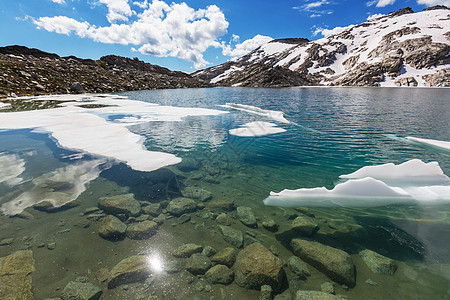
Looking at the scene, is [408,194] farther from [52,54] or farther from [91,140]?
[52,54]

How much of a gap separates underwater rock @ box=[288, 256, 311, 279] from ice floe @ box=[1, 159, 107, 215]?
9139 mm

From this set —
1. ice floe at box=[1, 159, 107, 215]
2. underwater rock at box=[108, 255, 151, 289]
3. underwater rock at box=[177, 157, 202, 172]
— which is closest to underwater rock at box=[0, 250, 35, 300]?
underwater rock at box=[108, 255, 151, 289]

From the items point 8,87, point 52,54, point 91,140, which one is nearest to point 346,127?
point 91,140

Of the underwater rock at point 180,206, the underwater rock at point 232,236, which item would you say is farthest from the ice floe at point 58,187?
the underwater rock at point 232,236

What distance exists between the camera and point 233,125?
24.1m

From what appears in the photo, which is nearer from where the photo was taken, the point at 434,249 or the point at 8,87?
the point at 434,249

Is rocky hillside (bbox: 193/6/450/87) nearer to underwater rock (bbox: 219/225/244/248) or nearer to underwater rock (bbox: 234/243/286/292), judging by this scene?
underwater rock (bbox: 219/225/244/248)

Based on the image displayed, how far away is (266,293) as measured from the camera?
495 centimetres

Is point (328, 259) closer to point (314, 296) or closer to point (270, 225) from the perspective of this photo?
point (314, 296)

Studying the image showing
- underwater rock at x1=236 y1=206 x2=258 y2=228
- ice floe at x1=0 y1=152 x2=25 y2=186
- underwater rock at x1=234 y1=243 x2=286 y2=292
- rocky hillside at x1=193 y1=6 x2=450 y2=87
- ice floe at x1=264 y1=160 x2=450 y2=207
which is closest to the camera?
underwater rock at x1=234 y1=243 x2=286 y2=292

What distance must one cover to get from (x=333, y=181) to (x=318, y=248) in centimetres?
518

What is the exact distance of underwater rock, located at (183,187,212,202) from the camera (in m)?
9.08

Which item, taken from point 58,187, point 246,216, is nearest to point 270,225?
point 246,216

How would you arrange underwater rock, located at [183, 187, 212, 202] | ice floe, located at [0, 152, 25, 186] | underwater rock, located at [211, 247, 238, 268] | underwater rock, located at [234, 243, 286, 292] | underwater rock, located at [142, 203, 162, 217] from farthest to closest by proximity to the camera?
ice floe, located at [0, 152, 25, 186] < underwater rock, located at [183, 187, 212, 202] < underwater rock, located at [142, 203, 162, 217] < underwater rock, located at [211, 247, 238, 268] < underwater rock, located at [234, 243, 286, 292]
